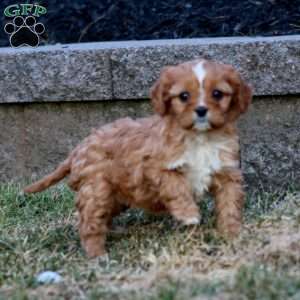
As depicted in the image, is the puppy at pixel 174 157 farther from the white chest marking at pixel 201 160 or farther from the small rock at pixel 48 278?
the small rock at pixel 48 278

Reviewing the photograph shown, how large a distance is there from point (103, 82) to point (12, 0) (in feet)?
4.43

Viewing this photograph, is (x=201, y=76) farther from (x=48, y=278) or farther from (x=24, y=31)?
(x=24, y=31)

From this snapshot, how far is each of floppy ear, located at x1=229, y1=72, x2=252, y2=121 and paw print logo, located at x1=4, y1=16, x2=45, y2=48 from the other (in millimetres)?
2527

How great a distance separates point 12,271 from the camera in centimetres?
521

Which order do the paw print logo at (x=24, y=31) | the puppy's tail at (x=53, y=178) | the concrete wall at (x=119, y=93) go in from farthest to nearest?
the paw print logo at (x=24, y=31) < the concrete wall at (x=119, y=93) < the puppy's tail at (x=53, y=178)

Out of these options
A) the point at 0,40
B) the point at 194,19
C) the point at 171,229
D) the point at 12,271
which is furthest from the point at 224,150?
the point at 0,40

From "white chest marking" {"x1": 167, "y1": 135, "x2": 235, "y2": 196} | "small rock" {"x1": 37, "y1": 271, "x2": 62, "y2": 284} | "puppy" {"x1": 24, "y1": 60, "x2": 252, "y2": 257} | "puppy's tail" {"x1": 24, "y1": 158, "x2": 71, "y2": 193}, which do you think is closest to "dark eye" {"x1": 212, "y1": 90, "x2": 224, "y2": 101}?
"puppy" {"x1": 24, "y1": 60, "x2": 252, "y2": 257}

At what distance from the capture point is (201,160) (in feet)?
17.5

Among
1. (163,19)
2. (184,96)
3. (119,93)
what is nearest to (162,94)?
(184,96)

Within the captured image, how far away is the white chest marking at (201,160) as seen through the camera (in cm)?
533

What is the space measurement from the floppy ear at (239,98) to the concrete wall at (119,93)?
1328 millimetres

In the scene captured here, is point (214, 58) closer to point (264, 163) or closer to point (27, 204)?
point (264, 163)

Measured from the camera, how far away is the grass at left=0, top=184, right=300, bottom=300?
4.52 m

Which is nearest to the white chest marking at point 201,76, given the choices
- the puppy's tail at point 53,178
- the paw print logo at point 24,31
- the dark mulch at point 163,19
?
the puppy's tail at point 53,178
